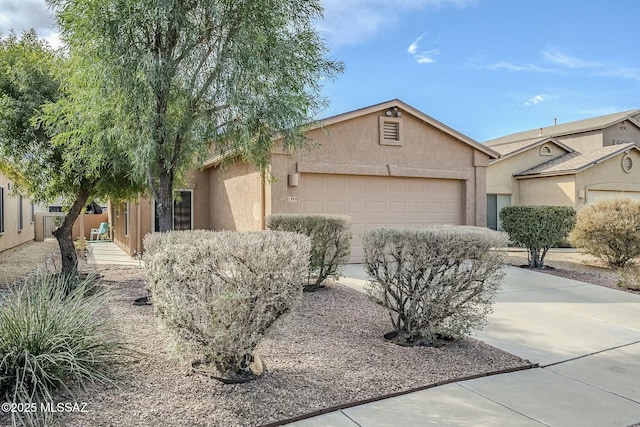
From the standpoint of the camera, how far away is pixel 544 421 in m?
3.59

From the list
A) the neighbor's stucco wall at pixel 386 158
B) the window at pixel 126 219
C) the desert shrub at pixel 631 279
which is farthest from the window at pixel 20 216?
the desert shrub at pixel 631 279

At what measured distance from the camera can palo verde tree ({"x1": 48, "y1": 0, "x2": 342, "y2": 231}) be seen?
5805 mm

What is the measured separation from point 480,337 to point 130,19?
6.17m

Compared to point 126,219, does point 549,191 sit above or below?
above

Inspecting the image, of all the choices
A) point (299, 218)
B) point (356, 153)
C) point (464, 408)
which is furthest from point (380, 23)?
point (464, 408)

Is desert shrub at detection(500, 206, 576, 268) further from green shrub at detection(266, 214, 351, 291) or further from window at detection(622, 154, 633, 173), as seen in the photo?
window at detection(622, 154, 633, 173)

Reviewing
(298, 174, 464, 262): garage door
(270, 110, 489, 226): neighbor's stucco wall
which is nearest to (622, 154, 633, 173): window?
(270, 110, 489, 226): neighbor's stucco wall

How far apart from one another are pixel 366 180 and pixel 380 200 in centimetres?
75

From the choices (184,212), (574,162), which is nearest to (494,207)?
(574,162)

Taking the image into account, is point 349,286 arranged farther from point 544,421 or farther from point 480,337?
point 544,421

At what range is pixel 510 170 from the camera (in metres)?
20.0

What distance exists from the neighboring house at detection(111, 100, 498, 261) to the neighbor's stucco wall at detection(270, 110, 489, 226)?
3 centimetres

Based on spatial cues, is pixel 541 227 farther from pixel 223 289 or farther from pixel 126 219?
pixel 126 219

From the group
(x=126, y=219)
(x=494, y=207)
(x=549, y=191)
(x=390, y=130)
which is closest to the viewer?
(x=390, y=130)
